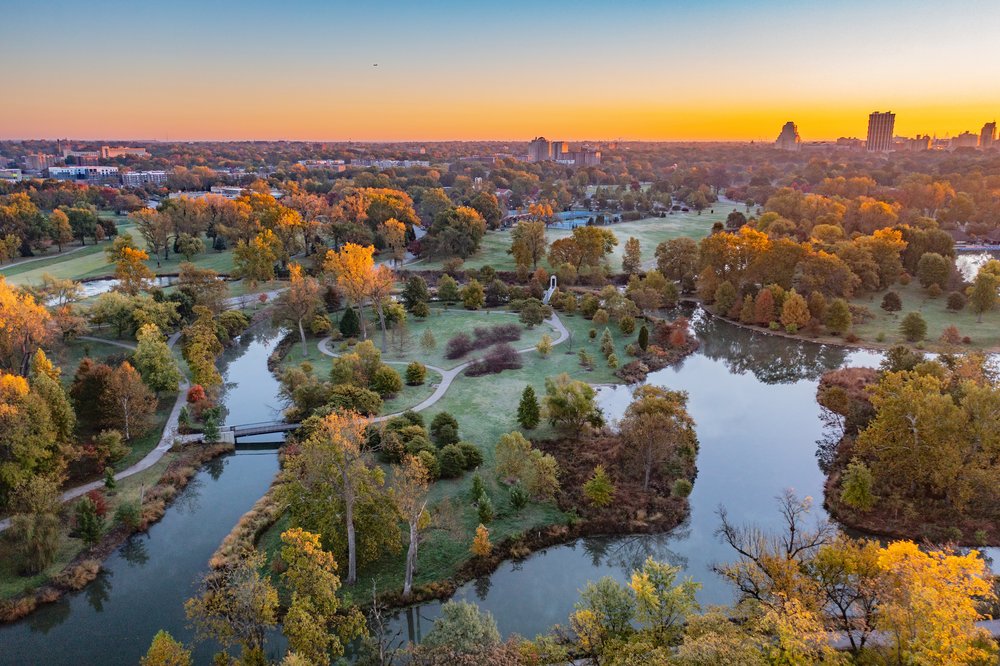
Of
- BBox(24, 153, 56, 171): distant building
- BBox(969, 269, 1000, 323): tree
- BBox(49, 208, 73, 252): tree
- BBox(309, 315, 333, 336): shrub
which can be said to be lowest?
BBox(309, 315, 333, 336): shrub

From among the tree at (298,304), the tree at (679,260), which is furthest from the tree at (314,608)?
the tree at (679,260)

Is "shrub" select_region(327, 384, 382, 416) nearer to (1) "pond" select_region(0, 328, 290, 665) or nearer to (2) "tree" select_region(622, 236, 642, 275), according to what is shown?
(1) "pond" select_region(0, 328, 290, 665)

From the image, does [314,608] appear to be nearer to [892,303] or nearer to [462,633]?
[462,633]

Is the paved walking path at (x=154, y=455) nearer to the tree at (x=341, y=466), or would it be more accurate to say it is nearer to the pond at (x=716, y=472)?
the tree at (x=341, y=466)

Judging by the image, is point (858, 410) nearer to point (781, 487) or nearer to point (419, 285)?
point (781, 487)

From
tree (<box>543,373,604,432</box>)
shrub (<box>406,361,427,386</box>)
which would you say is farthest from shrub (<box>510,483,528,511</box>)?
shrub (<box>406,361,427,386</box>)

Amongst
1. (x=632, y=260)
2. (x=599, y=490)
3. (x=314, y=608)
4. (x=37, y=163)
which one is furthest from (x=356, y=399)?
(x=37, y=163)
